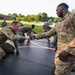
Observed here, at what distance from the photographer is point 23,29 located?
11.4 m

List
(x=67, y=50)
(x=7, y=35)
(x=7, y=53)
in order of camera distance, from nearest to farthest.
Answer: (x=67, y=50)
(x=7, y=35)
(x=7, y=53)

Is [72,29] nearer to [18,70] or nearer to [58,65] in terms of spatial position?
[58,65]

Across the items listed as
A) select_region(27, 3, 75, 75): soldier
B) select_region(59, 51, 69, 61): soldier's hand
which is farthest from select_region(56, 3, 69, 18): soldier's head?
select_region(59, 51, 69, 61): soldier's hand

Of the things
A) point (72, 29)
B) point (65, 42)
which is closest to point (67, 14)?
point (72, 29)

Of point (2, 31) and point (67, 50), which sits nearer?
point (67, 50)

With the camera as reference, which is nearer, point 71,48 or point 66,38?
point 71,48

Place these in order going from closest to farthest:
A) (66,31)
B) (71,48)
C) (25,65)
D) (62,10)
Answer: (71,48) < (66,31) < (62,10) < (25,65)

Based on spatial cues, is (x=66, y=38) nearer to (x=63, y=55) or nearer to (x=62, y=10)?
(x=63, y=55)

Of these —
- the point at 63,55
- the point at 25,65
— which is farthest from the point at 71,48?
the point at 25,65

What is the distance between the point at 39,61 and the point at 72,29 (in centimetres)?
290

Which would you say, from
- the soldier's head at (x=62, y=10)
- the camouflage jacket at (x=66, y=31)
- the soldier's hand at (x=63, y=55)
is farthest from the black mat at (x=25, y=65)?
the soldier's head at (x=62, y=10)

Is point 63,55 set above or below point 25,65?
above

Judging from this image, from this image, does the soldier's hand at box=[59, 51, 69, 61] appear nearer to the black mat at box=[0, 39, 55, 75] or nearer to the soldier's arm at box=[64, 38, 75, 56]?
the soldier's arm at box=[64, 38, 75, 56]

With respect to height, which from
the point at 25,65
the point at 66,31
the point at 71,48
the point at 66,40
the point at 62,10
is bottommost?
the point at 25,65
